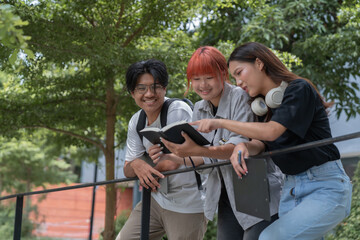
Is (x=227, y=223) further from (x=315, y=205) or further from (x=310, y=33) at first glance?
(x=310, y=33)

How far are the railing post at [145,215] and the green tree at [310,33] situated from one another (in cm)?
390

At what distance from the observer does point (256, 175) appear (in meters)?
2.32

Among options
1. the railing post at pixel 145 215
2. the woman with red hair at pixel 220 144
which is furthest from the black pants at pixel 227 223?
the railing post at pixel 145 215

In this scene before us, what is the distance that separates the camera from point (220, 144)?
270 centimetres

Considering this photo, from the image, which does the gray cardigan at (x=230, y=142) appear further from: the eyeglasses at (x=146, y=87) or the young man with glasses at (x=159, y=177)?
the eyeglasses at (x=146, y=87)

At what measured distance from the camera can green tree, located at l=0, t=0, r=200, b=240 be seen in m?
5.50

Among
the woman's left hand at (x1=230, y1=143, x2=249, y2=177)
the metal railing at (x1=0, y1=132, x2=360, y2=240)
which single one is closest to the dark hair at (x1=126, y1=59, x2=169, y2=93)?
the metal railing at (x1=0, y1=132, x2=360, y2=240)

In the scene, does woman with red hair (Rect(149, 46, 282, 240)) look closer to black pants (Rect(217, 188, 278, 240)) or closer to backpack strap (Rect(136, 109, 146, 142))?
black pants (Rect(217, 188, 278, 240))

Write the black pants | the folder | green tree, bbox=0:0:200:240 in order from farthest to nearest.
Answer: green tree, bbox=0:0:200:240 < the black pants < the folder

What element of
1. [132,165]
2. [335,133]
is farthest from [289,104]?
[335,133]

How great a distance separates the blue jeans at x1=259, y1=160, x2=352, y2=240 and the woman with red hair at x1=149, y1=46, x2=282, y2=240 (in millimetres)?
347

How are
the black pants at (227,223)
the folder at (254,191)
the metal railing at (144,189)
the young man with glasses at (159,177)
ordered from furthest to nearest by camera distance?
the young man with glasses at (159,177), the black pants at (227,223), the folder at (254,191), the metal railing at (144,189)

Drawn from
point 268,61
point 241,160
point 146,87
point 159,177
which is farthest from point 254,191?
point 146,87

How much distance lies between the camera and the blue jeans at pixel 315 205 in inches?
82.9
